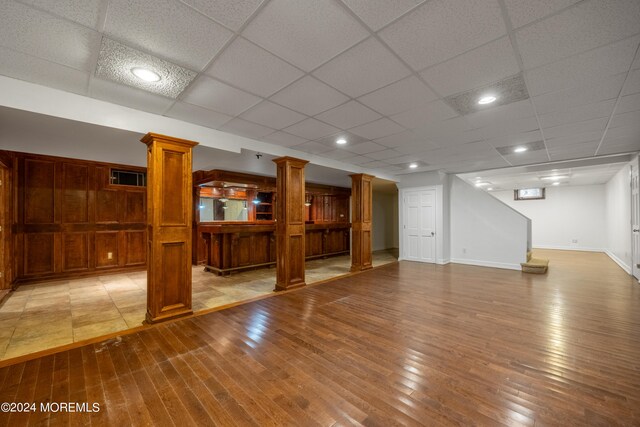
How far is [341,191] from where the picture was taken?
9.84m

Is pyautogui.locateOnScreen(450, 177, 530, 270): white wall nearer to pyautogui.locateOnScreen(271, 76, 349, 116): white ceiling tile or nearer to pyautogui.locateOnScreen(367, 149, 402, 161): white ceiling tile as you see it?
pyautogui.locateOnScreen(367, 149, 402, 161): white ceiling tile

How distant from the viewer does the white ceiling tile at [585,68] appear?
199cm

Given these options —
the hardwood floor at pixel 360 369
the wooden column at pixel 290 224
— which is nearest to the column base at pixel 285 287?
the wooden column at pixel 290 224

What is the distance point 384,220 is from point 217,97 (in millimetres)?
9478

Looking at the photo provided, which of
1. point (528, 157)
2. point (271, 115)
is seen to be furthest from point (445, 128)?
point (528, 157)

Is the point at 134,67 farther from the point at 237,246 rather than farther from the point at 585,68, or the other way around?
the point at 237,246

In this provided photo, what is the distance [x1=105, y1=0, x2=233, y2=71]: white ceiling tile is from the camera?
1.61 meters

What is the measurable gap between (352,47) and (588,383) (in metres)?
3.18

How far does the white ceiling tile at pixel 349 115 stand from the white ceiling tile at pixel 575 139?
126 inches

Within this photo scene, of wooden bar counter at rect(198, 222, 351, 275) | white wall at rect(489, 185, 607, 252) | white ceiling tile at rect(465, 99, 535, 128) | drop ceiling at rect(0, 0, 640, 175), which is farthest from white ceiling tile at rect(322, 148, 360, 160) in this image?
white wall at rect(489, 185, 607, 252)

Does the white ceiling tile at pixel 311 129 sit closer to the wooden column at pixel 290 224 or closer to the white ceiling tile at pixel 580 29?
the wooden column at pixel 290 224

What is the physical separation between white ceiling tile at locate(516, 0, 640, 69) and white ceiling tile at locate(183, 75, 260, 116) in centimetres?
245

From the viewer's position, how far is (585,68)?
2217 millimetres

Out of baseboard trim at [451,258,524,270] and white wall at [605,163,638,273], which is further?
baseboard trim at [451,258,524,270]
